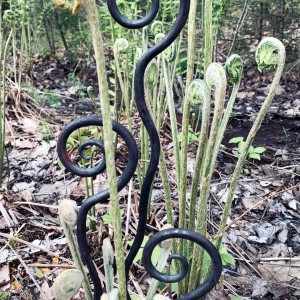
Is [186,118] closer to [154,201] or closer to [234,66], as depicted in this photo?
[234,66]

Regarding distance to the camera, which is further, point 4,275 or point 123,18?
point 4,275

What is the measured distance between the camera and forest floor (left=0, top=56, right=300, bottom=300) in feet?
4.62

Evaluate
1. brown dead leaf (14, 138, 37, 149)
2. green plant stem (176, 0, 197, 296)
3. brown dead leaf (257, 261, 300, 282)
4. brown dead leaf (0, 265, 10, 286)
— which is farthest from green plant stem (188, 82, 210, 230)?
brown dead leaf (14, 138, 37, 149)

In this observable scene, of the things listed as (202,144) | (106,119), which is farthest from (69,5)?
(202,144)

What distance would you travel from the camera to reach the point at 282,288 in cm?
138

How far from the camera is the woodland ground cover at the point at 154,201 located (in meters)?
1.43

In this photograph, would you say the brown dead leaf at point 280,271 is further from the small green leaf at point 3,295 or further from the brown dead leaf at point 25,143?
the brown dead leaf at point 25,143

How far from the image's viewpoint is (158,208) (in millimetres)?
1803

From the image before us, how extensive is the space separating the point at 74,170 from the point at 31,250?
0.78 m

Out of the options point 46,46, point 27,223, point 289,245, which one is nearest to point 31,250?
point 27,223

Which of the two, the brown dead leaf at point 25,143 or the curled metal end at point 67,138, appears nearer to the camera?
the curled metal end at point 67,138

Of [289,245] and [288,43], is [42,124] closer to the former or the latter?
[289,245]

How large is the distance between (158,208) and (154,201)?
0.07 meters

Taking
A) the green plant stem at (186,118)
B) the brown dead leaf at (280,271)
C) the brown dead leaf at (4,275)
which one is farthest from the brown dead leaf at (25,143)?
the green plant stem at (186,118)
